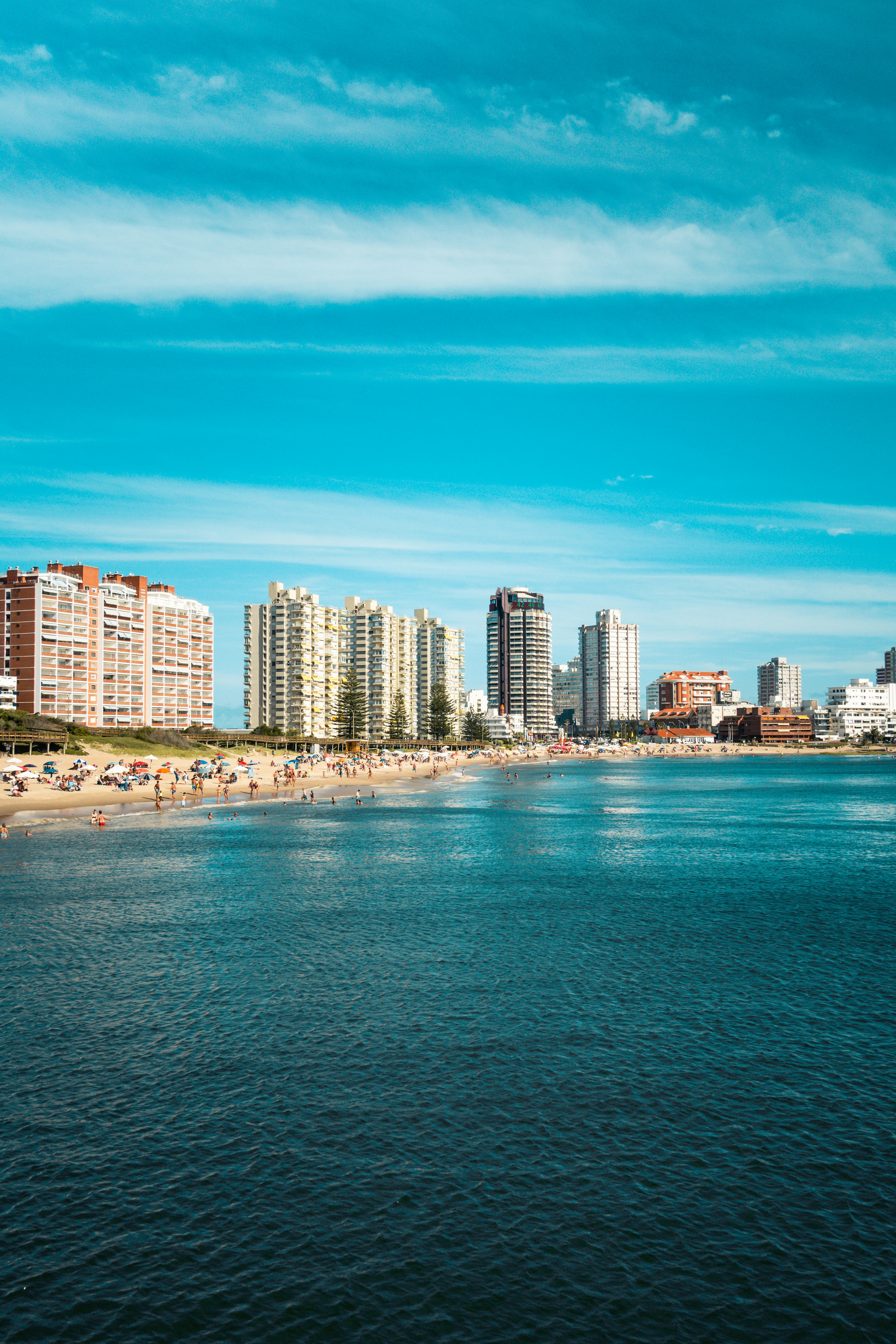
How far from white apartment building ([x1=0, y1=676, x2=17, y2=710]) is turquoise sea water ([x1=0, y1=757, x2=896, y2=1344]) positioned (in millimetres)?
136600

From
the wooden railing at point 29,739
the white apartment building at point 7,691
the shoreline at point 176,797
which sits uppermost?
the white apartment building at point 7,691

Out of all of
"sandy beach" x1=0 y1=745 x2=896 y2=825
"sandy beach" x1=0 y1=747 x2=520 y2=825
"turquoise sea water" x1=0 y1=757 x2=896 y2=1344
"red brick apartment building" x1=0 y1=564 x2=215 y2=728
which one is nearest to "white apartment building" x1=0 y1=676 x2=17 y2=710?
"red brick apartment building" x1=0 y1=564 x2=215 y2=728

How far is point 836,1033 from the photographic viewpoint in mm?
27609

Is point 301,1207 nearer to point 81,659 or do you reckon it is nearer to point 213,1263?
point 213,1263

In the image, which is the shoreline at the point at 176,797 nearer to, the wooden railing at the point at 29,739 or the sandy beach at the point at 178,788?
the sandy beach at the point at 178,788

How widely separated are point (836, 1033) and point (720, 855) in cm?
3998

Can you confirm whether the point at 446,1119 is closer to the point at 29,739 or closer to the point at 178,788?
the point at 178,788

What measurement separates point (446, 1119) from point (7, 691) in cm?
17094

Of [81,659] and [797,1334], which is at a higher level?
[81,659]

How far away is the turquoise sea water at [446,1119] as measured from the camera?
15.4 metres

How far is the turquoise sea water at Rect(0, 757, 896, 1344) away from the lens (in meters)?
15.4

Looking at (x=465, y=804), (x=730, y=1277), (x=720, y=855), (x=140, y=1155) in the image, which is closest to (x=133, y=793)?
(x=465, y=804)

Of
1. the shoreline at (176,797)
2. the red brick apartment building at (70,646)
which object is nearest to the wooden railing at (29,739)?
the shoreline at (176,797)

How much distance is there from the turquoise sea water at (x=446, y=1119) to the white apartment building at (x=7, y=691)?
448ft
